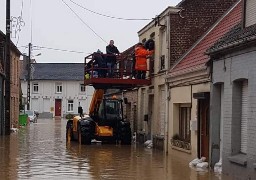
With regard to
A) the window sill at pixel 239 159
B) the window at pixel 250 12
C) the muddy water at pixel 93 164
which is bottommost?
the muddy water at pixel 93 164

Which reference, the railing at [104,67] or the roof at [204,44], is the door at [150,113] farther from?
the roof at [204,44]

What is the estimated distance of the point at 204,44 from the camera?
22125mm

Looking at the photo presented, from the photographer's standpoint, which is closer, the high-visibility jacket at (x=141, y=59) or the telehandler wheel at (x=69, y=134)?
the high-visibility jacket at (x=141, y=59)

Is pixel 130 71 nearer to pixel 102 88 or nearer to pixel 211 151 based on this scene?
pixel 102 88

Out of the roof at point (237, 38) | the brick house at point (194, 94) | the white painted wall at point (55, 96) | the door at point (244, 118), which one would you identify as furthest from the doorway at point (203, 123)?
the white painted wall at point (55, 96)

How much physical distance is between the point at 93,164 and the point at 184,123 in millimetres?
5094

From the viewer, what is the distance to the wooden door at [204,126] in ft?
59.0

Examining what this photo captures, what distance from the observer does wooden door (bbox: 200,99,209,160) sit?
708 inches

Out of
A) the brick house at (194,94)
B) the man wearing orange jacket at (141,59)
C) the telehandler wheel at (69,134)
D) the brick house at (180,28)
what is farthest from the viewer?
the telehandler wheel at (69,134)

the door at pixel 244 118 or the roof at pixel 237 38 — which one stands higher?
the roof at pixel 237 38

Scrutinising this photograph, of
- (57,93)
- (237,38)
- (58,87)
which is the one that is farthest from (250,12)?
(58,87)

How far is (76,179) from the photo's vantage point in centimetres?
1381

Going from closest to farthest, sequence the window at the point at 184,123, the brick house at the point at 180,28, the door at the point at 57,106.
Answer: the window at the point at 184,123 < the brick house at the point at 180,28 < the door at the point at 57,106

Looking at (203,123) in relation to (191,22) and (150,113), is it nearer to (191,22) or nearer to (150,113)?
(191,22)
